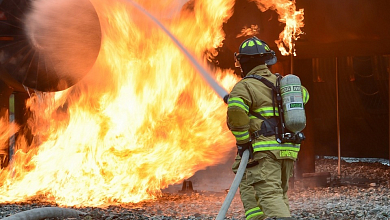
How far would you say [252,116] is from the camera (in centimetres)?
439

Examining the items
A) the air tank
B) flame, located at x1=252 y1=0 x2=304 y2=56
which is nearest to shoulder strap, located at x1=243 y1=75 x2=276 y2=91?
the air tank

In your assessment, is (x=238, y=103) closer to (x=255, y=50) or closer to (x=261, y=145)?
(x=261, y=145)

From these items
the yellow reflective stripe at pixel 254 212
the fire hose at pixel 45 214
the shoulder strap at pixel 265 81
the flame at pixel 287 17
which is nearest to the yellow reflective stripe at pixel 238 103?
the shoulder strap at pixel 265 81

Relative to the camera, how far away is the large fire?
7.95m

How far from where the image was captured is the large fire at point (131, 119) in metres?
7.95

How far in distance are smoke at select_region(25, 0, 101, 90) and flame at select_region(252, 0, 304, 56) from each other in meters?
2.70

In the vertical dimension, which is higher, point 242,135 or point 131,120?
point 131,120

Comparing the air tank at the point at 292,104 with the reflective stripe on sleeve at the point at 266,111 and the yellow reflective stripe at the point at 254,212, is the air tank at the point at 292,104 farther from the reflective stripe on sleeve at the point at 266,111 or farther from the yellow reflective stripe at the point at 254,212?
the yellow reflective stripe at the point at 254,212

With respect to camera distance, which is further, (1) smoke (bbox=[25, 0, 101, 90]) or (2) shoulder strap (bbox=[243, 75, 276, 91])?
(1) smoke (bbox=[25, 0, 101, 90])

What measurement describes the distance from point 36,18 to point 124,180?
2.70 metres

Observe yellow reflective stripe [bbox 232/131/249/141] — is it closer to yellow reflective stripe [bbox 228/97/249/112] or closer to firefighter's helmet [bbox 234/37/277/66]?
yellow reflective stripe [bbox 228/97/249/112]

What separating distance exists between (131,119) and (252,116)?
4140mm

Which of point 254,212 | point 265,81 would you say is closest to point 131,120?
point 265,81

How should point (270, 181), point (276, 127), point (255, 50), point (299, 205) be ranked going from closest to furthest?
point (270, 181) → point (276, 127) → point (255, 50) → point (299, 205)
